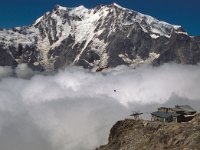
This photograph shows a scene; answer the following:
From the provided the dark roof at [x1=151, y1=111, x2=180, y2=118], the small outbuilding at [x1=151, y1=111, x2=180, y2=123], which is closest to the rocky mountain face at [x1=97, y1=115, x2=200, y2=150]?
the small outbuilding at [x1=151, y1=111, x2=180, y2=123]

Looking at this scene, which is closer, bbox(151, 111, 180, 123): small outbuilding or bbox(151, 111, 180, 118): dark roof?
bbox(151, 111, 180, 123): small outbuilding

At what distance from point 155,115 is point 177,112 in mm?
7979

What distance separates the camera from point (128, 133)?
16875 centimetres

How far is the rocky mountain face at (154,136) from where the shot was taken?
13450 centimetres

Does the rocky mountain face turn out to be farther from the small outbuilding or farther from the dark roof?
the dark roof

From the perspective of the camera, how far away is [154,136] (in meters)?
148

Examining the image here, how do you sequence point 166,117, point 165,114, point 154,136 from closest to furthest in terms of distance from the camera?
point 154,136, point 166,117, point 165,114

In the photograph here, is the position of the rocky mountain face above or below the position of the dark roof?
below

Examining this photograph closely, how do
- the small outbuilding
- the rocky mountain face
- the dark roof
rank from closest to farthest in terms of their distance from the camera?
1. the rocky mountain face
2. the small outbuilding
3. the dark roof

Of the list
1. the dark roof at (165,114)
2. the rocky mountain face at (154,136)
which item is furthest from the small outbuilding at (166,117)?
the rocky mountain face at (154,136)

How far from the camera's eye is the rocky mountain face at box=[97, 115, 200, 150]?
134 metres

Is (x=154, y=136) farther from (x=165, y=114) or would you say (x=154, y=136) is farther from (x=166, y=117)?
(x=165, y=114)

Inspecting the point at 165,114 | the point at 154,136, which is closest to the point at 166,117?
the point at 165,114

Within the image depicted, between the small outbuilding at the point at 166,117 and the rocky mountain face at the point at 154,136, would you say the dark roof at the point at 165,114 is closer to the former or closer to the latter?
the small outbuilding at the point at 166,117
